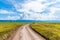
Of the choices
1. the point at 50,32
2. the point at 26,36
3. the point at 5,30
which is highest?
the point at 26,36

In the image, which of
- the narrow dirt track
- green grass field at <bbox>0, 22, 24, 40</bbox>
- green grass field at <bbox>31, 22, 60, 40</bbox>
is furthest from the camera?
green grass field at <bbox>0, 22, 24, 40</bbox>

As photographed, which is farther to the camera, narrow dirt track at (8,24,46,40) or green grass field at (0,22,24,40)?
green grass field at (0,22,24,40)

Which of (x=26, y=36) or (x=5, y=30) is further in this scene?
(x=5, y=30)

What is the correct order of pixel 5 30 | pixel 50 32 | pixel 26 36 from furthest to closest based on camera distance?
pixel 5 30, pixel 50 32, pixel 26 36

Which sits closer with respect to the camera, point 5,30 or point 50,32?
point 50,32

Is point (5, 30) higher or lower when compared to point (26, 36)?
lower

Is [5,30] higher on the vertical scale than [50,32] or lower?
lower

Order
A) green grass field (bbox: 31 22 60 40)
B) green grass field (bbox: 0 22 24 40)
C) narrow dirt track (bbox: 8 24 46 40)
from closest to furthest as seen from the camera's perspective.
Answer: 1. narrow dirt track (bbox: 8 24 46 40)
2. green grass field (bbox: 31 22 60 40)
3. green grass field (bbox: 0 22 24 40)

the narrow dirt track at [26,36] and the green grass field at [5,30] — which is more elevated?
the narrow dirt track at [26,36]

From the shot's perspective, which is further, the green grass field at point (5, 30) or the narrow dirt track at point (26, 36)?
the green grass field at point (5, 30)

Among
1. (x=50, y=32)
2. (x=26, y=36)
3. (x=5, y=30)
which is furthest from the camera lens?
(x=5, y=30)


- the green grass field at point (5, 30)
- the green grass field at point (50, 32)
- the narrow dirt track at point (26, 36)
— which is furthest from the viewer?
the green grass field at point (5, 30)

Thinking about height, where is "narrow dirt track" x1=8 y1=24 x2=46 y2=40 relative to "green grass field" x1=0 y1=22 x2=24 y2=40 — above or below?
above

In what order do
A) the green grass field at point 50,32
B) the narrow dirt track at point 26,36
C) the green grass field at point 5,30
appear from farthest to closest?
the green grass field at point 5,30, the green grass field at point 50,32, the narrow dirt track at point 26,36
